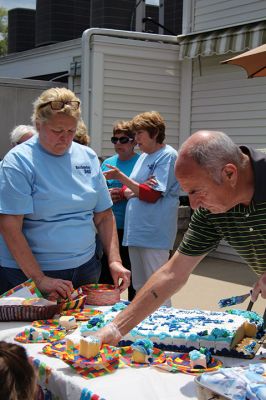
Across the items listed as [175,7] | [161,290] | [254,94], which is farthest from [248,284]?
[175,7]

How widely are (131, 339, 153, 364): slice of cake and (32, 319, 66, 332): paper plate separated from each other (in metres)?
0.43

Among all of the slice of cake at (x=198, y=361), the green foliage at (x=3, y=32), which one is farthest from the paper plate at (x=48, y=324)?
the green foliage at (x=3, y=32)

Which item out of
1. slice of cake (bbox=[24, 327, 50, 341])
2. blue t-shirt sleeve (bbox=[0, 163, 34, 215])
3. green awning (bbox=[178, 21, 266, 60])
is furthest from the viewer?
green awning (bbox=[178, 21, 266, 60])

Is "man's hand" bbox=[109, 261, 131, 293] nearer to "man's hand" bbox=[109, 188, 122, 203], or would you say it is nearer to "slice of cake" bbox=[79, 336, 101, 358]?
"slice of cake" bbox=[79, 336, 101, 358]

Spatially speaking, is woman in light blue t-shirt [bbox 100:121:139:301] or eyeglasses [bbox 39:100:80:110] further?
woman in light blue t-shirt [bbox 100:121:139:301]

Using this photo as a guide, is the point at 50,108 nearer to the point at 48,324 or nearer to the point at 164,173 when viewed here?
the point at 48,324

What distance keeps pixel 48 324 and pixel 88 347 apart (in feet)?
1.74

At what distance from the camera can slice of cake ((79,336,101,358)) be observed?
1.92 m

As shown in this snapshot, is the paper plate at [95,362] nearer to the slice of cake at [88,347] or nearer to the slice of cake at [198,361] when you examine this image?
the slice of cake at [88,347]

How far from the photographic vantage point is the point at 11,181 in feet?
8.79

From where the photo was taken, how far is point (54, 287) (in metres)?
2.57

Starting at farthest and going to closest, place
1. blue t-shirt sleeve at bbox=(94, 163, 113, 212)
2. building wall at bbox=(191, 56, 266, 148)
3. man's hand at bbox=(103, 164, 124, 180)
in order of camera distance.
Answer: building wall at bbox=(191, 56, 266, 148), man's hand at bbox=(103, 164, 124, 180), blue t-shirt sleeve at bbox=(94, 163, 113, 212)

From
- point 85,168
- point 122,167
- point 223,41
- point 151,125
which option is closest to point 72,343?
point 85,168

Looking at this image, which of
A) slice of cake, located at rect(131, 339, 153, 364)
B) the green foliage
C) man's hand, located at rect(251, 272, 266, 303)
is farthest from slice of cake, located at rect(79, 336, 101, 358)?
the green foliage
